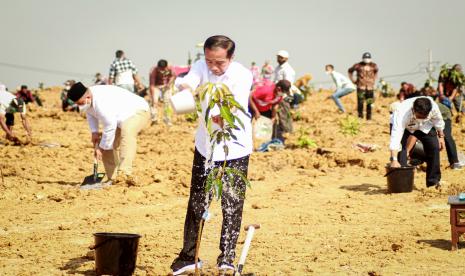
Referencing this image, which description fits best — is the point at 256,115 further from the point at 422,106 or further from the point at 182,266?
the point at 182,266

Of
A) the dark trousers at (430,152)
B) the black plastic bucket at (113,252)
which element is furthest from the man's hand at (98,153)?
the dark trousers at (430,152)

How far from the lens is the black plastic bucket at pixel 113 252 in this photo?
528 centimetres

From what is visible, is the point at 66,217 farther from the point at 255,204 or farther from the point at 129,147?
the point at 255,204

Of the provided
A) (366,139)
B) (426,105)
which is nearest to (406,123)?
(426,105)

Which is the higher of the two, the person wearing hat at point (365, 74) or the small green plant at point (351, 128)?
the person wearing hat at point (365, 74)

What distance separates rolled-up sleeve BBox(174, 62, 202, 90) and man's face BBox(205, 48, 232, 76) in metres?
0.11

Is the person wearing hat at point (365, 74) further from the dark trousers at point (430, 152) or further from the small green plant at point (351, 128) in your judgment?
the dark trousers at point (430, 152)

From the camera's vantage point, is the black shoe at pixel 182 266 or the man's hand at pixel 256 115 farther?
the man's hand at pixel 256 115

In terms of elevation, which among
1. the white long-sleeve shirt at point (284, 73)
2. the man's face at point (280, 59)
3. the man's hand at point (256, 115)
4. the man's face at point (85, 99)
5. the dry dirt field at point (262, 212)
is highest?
the man's face at point (280, 59)

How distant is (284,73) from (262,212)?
648 centimetres

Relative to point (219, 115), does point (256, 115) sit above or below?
above

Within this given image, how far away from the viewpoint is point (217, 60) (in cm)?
505

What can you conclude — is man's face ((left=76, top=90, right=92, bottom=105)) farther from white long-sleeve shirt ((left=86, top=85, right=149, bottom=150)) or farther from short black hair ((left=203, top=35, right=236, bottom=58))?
short black hair ((left=203, top=35, right=236, bottom=58))

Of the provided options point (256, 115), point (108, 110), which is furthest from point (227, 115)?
point (256, 115)
